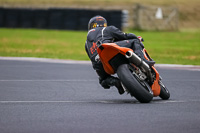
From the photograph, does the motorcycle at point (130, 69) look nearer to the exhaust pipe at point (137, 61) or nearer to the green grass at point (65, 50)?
the exhaust pipe at point (137, 61)

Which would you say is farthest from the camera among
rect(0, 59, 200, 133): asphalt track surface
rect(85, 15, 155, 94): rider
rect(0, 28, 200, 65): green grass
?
rect(0, 28, 200, 65): green grass

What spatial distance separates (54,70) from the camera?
1611 centimetres

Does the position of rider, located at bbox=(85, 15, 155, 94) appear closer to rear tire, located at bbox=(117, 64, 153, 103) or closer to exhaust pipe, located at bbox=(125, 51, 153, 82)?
exhaust pipe, located at bbox=(125, 51, 153, 82)

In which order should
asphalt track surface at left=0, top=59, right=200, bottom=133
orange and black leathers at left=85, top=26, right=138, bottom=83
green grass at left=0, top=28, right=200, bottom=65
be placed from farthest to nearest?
green grass at left=0, top=28, right=200, bottom=65 → orange and black leathers at left=85, top=26, right=138, bottom=83 → asphalt track surface at left=0, top=59, right=200, bottom=133

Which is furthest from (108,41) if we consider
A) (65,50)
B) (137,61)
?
(65,50)

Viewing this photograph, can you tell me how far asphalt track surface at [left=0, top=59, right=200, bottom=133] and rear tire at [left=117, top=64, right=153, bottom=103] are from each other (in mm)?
164

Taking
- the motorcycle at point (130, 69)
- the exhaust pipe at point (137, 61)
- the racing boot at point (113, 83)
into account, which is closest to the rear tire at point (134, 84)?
the motorcycle at point (130, 69)

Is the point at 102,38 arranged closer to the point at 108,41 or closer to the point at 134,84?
the point at 108,41

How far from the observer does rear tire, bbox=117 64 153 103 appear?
8.87 meters

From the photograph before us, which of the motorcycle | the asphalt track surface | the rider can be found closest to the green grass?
the asphalt track surface

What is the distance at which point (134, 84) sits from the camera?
885cm

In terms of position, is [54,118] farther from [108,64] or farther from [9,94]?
[9,94]

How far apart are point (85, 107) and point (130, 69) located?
966mm

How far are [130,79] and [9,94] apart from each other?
2.89 meters
